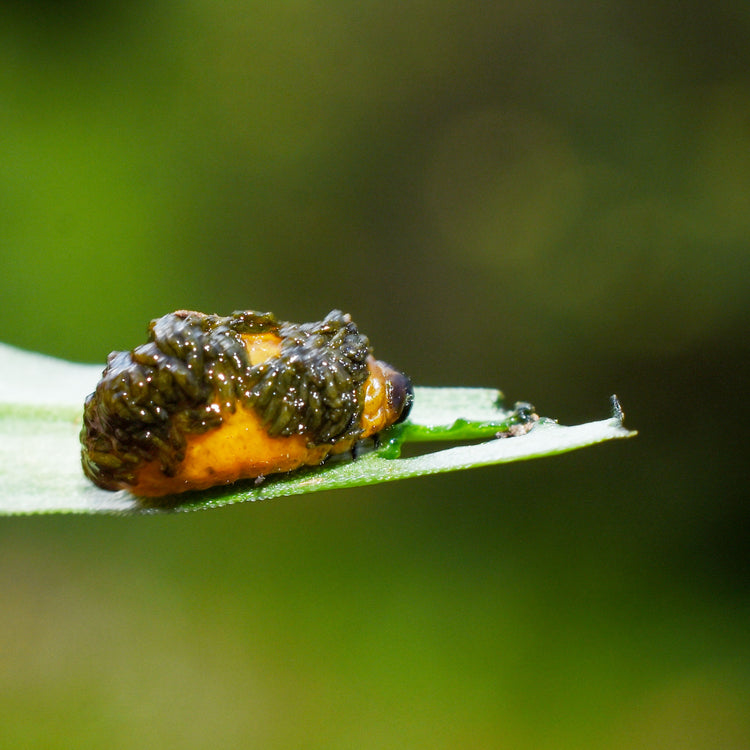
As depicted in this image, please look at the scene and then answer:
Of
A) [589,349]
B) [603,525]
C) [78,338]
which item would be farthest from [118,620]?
[589,349]

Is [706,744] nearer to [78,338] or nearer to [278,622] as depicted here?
[278,622]

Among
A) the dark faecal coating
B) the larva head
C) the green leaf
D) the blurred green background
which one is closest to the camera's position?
the green leaf

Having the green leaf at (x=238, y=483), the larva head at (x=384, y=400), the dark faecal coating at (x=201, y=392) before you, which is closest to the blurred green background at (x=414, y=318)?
the green leaf at (x=238, y=483)

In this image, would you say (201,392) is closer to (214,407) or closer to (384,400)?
(214,407)

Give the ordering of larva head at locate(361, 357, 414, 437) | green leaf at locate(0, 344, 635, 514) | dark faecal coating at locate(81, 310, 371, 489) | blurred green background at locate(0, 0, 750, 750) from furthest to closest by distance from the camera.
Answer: blurred green background at locate(0, 0, 750, 750)
larva head at locate(361, 357, 414, 437)
dark faecal coating at locate(81, 310, 371, 489)
green leaf at locate(0, 344, 635, 514)

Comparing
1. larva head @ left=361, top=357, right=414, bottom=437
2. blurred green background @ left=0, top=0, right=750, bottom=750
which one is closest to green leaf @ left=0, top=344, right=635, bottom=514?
larva head @ left=361, top=357, right=414, bottom=437

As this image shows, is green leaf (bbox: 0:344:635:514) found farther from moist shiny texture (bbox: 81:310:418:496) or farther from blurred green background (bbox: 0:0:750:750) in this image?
blurred green background (bbox: 0:0:750:750)

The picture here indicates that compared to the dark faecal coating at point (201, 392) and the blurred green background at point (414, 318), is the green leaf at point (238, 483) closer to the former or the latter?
the dark faecal coating at point (201, 392)
